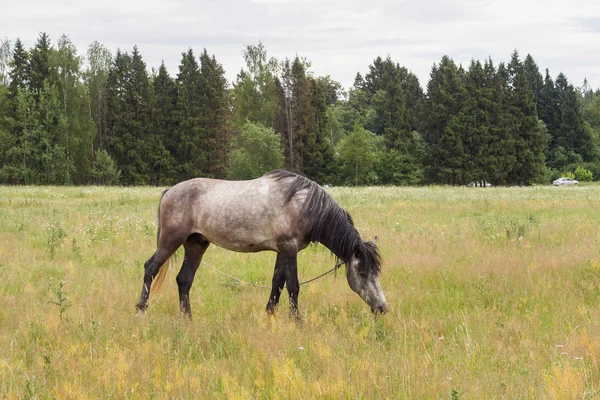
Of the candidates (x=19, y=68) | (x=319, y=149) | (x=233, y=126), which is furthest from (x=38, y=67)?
(x=319, y=149)

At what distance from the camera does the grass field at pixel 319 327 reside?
4309mm

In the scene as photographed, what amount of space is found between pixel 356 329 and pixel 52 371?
3.38 meters

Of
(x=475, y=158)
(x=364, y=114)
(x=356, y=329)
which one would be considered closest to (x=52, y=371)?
(x=356, y=329)

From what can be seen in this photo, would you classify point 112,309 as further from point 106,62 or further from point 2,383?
point 106,62

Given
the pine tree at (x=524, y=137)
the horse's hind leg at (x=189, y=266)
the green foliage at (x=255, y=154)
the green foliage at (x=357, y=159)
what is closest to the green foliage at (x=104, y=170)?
the green foliage at (x=255, y=154)

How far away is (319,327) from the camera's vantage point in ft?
21.1

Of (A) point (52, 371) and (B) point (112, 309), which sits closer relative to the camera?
(A) point (52, 371)

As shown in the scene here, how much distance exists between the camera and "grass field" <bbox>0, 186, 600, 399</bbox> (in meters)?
4.31

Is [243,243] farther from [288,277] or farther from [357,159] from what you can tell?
[357,159]

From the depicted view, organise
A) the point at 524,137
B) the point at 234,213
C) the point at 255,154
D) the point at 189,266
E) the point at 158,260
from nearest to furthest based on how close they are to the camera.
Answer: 1. the point at 234,213
2. the point at 158,260
3. the point at 189,266
4. the point at 255,154
5. the point at 524,137

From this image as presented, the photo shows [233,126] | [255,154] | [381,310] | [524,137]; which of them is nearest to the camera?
[381,310]

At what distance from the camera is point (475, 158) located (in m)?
55.4

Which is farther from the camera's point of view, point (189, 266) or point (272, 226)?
point (189, 266)

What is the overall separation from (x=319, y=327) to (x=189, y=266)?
2.38 metres
